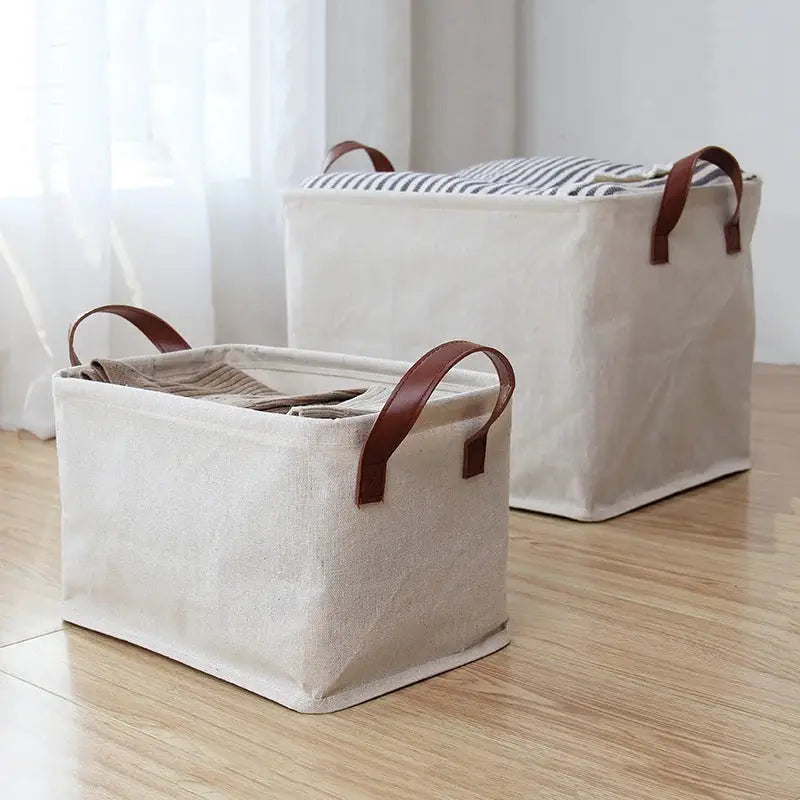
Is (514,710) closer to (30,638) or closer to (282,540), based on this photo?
(282,540)

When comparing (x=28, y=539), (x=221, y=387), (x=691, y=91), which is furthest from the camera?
(x=691, y=91)

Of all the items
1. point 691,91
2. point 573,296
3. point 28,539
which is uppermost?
point 691,91

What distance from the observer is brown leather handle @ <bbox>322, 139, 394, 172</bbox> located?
1748 mm

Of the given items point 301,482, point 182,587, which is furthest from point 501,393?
point 182,587

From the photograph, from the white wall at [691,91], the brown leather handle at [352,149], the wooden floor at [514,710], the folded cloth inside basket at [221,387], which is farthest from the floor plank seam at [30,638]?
the white wall at [691,91]

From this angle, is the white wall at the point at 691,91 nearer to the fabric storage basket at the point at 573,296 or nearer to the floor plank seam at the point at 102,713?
the fabric storage basket at the point at 573,296

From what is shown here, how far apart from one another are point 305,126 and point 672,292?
93cm

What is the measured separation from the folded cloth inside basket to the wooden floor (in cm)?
22

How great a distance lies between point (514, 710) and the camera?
97 centimetres

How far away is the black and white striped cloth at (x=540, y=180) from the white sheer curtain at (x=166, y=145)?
428mm

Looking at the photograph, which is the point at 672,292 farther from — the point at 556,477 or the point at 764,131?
the point at 764,131

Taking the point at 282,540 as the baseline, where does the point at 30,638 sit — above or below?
below

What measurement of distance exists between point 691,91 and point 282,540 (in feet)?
5.95

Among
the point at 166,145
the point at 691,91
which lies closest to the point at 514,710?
the point at 166,145
